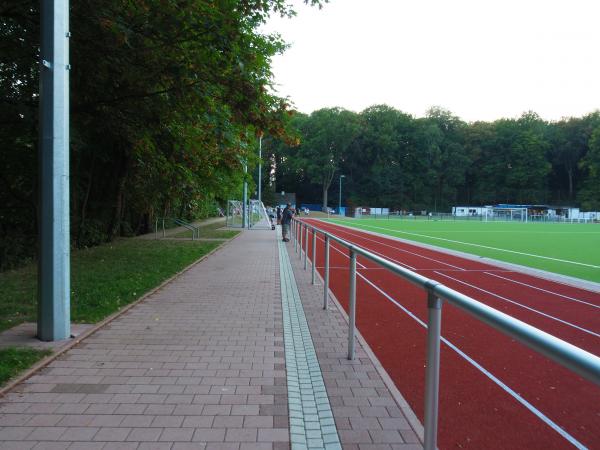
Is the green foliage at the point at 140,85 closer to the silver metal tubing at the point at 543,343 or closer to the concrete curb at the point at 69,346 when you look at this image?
the concrete curb at the point at 69,346

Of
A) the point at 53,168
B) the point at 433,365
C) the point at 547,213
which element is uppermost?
the point at 53,168

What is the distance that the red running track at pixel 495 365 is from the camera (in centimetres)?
335

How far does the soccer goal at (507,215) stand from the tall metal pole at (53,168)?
6379 cm

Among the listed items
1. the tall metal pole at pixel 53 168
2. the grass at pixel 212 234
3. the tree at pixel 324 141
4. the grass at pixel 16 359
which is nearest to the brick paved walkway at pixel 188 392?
the grass at pixel 16 359

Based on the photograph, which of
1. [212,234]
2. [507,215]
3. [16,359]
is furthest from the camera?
[507,215]

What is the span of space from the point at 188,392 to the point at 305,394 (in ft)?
2.92

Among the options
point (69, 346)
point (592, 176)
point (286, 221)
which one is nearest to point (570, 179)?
point (592, 176)

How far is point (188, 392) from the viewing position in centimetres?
395

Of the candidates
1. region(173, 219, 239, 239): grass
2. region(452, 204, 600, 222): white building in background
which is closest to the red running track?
region(173, 219, 239, 239): grass

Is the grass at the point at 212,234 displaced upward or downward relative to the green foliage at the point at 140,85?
downward

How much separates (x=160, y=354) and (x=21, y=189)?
12128 mm

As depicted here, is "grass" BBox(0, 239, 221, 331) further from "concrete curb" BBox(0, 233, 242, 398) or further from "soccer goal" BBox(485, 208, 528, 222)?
"soccer goal" BBox(485, 208, 528, 222)

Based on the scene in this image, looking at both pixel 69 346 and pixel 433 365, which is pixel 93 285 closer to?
pixel 69 346

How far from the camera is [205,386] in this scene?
409 centimetres
